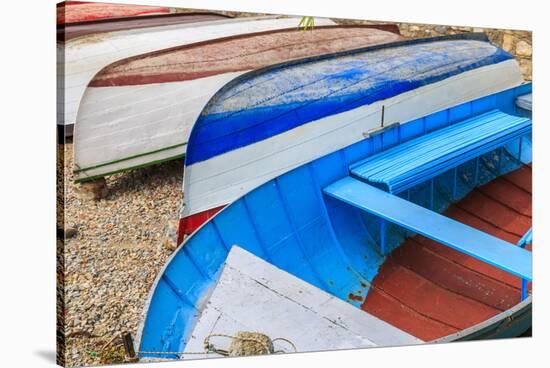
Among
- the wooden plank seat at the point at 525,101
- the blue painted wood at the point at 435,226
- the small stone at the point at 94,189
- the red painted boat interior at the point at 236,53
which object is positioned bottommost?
the blue painted wood at the point at 435,226

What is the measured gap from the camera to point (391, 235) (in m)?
4.64

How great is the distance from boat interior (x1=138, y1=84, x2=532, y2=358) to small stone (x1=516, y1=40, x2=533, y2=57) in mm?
250

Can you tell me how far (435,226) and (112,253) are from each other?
1875 mm

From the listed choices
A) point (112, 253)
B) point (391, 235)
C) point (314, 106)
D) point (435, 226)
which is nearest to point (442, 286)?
point (391, 235)

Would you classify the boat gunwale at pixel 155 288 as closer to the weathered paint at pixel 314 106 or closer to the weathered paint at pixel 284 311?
the weathered paint at pixel 314 106

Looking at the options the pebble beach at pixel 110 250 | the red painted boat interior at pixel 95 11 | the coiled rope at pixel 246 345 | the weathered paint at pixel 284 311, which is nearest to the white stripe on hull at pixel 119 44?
the red painted boat interior at pixel 95 11

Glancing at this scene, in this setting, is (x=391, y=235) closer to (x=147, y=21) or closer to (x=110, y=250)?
(x=110, y=250)

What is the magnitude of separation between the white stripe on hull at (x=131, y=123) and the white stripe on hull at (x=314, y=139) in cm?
24

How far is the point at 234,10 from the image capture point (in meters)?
4.00

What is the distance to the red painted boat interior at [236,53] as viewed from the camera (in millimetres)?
3695

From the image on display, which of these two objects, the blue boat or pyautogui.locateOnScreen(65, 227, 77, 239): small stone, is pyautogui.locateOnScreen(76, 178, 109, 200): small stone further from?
the blue boat

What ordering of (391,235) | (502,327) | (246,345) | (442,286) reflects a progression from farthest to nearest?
(391,235) → (442,286) → (502,327) → (246,345)

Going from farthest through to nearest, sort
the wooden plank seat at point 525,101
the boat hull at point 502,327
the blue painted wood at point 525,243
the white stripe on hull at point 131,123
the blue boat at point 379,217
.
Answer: the wooden plank seat at point 525,101, the blue painted wood at point 525,243, the boat hull at point 502,327, the blue boat at point 379,217, the white stripe on hull at point 131,123

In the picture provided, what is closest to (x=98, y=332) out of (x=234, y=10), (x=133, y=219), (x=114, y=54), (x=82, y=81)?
(x=133, y=219)
